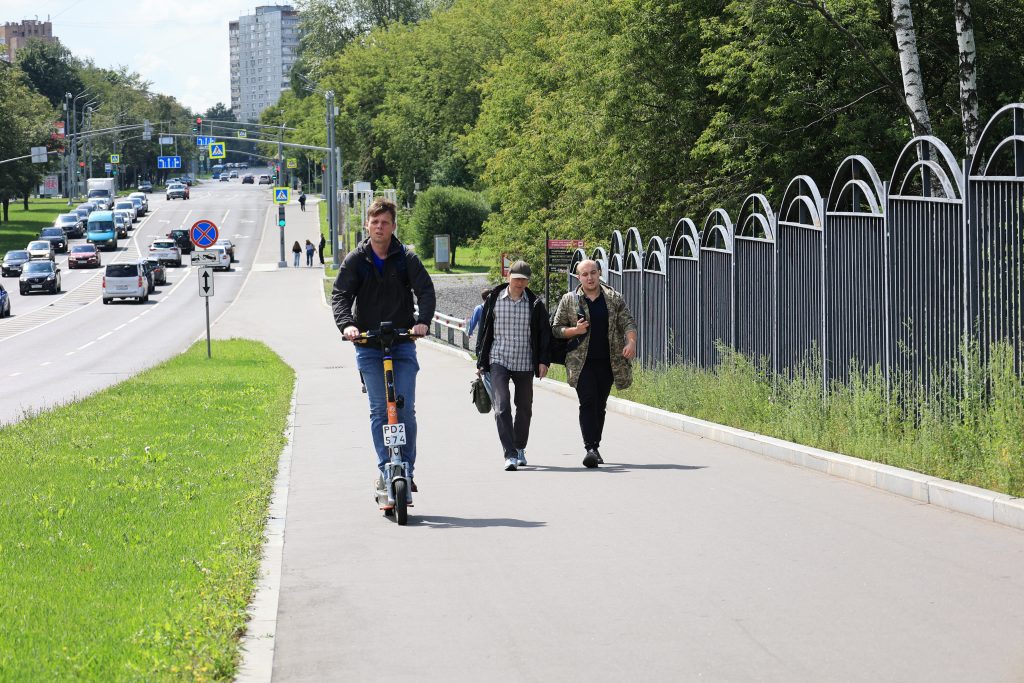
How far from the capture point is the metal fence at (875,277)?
34.4 feet

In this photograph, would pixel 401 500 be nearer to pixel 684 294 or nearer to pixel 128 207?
pixel 684 294

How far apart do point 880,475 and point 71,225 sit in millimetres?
97641

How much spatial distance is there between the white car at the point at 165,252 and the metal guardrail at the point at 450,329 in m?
43.8

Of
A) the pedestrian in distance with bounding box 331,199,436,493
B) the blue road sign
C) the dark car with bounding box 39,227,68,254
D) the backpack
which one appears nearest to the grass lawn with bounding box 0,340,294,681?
the pedestrian in distance with bounding box 331,199,436,493

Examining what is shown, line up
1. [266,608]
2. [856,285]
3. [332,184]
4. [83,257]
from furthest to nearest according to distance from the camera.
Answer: [83,257] < [332,184] < [856,285] < [266,608]

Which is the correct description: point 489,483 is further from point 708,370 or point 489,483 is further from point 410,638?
point 708,370

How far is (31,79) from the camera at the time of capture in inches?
6831

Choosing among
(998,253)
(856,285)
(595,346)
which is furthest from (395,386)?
(856,285)

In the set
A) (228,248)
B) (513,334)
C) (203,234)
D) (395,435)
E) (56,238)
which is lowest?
(395,435)

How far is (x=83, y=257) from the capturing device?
83750 mm

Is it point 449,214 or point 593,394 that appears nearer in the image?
point 593,394

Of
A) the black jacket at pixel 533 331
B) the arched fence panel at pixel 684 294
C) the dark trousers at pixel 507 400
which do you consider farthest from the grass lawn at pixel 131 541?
the arched fence panel at pixel 684 294

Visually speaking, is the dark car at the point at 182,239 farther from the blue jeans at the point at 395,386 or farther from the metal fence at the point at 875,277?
the blue jeans at the point at 395,386

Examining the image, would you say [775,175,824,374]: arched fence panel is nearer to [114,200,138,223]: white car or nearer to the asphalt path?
the asphalt path
